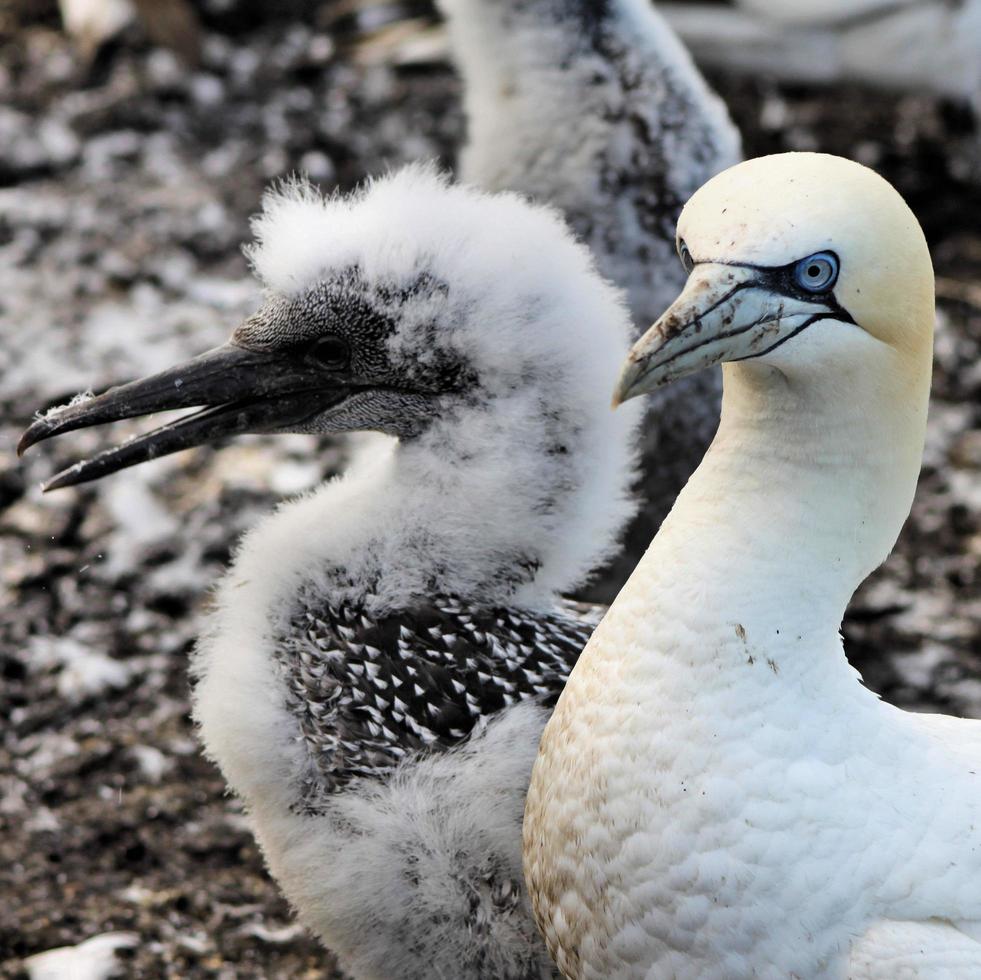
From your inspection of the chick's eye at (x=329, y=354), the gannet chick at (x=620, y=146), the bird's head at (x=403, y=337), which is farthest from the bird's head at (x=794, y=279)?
the gannet chick at (x=620, y=146)

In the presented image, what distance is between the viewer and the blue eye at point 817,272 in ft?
6.71

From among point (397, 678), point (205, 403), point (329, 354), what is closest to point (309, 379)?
point (329, 354)

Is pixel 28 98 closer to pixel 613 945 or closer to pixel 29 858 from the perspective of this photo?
pixel 29 858

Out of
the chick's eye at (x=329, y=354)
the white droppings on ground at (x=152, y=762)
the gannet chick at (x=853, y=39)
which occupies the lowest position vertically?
the white droppings on ground at (x=152, y=762)

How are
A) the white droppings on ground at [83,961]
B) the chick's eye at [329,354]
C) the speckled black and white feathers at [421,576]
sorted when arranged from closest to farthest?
the speckled black and white feathers at [421,576] < the chick's eye at [329,354] < the white droppings on ground at [83,961]

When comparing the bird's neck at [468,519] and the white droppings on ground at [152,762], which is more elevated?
the bird's neck at [468,519]

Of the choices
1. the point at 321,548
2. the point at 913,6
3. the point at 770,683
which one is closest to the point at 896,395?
the point at 770,683

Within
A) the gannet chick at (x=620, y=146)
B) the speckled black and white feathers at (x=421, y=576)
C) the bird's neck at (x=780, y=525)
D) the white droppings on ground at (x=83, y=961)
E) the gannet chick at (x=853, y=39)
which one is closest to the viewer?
the bird's neck at (x=780, y=525)

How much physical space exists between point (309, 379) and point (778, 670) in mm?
1131

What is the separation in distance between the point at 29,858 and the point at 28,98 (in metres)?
4.14

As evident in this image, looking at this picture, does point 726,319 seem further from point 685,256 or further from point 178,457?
point 178,457

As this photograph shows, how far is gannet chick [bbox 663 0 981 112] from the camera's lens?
21.9ft

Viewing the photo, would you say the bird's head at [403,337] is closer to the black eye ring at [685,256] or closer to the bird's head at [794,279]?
the black eye ring at [685,256]

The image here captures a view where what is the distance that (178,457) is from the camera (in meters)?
4.99
